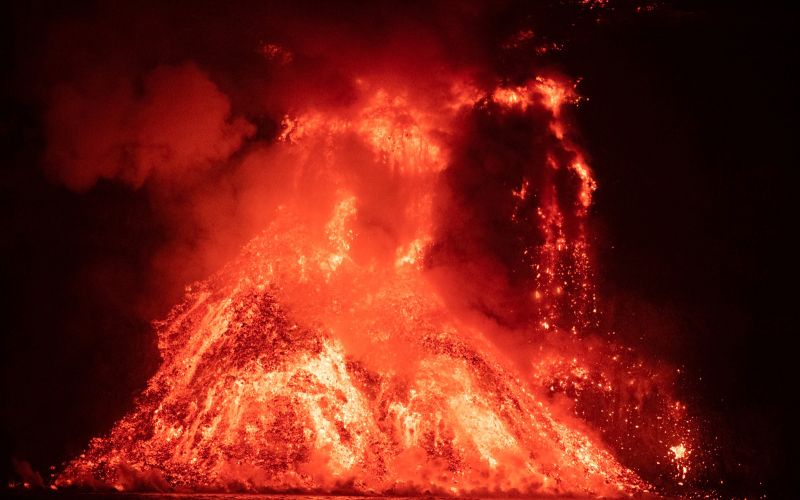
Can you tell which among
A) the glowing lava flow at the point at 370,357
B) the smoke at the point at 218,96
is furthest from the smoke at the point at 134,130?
the glowing lava flow at the point at 370,357

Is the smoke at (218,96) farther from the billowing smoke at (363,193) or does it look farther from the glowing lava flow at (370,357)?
the glowing lava flow at (370,357)

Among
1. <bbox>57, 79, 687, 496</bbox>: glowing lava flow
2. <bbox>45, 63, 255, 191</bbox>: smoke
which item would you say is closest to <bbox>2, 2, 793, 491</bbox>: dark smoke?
<bbox>45, 63, 255, 191</bbox>: smoke

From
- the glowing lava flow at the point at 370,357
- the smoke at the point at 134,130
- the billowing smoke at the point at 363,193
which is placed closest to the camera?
the glowing lava flow at the point at 370,357

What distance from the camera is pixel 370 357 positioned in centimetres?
702

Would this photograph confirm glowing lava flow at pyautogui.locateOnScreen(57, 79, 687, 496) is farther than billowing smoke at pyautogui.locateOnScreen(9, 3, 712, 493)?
No

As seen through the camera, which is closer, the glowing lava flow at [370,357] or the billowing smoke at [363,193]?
the glowing lava flow at [370,357]

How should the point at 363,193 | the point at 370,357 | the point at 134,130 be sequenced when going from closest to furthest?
the point at 370,357
the point at 134,130
the point at 363,193

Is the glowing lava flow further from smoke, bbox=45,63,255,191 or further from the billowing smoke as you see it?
smoke, bbox=45,63,255,191

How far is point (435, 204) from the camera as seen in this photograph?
7.87m

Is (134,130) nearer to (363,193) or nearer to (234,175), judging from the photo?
(234,175)

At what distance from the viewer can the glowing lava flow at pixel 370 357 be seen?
6164mm

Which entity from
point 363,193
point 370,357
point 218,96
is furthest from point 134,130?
point 370,357

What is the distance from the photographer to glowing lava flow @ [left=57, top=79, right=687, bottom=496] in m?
6.16

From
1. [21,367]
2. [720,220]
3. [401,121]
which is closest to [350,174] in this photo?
[401,121]
